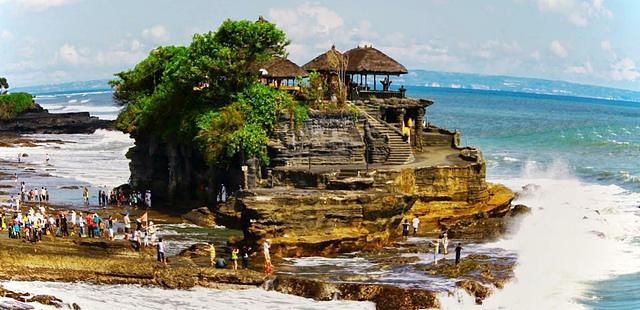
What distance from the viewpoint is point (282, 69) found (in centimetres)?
4203

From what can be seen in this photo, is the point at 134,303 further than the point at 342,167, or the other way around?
the point at 342,167

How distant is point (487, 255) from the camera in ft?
101

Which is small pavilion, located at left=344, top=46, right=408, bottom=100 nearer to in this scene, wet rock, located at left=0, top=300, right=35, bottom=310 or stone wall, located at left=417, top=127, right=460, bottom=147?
stone wall, located at left=417, top=127, right=460, bottom=147

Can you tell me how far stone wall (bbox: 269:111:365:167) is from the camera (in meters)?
37.5

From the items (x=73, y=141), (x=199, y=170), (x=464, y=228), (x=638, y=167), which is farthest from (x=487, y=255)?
(x=73, y=141)

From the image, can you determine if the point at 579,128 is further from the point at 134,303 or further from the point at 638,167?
the point at 134,303

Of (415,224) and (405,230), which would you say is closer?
(405,230)

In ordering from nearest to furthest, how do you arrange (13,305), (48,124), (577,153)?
(13,305) < (577,153) < (48,124)

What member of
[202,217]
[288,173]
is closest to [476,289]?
[288,173]

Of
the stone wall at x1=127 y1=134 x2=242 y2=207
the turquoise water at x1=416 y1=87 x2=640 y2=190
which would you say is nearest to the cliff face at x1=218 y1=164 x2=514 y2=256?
the stone wall at x1=127 y1=134 x2=242 y2=207

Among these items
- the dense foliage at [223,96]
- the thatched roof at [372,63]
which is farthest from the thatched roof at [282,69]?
the thatched roof at [372,63]

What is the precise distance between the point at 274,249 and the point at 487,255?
775cm

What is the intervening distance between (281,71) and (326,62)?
121 inches

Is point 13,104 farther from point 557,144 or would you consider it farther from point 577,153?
point 577,153
